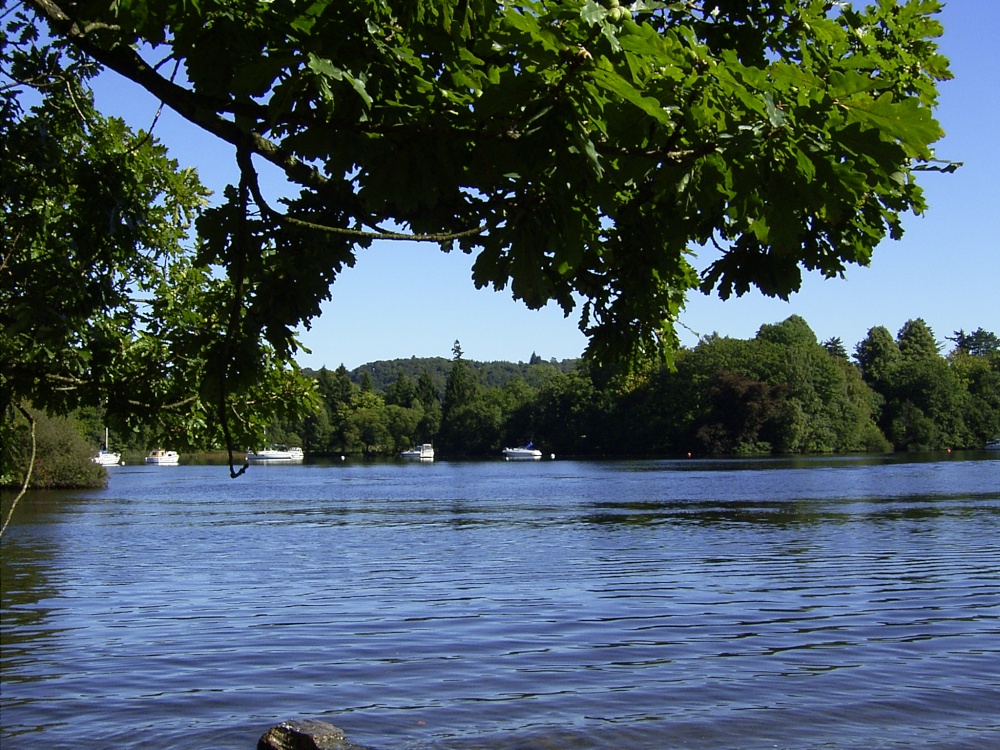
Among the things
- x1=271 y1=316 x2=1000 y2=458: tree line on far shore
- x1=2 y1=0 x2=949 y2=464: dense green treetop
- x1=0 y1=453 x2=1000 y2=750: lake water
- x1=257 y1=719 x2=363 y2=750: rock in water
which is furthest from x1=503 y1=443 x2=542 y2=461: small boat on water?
x1=2 y1=0 x2=949 y2=464: dense green treetop

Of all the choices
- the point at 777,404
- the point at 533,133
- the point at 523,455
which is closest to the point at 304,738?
the point at 533,133

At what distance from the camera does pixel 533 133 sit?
3.65m

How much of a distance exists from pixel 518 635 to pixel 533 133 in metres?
12.1

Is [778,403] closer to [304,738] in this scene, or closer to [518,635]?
[518,635]

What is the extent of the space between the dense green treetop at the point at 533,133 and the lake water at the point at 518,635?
532 cm

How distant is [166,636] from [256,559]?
11.3m

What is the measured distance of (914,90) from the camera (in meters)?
6.55

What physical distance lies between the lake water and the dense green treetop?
5.32 metres

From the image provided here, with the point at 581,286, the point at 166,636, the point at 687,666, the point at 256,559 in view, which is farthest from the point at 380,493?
the point at 581,286

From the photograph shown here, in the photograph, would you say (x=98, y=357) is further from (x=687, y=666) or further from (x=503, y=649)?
(x=687, y=666)

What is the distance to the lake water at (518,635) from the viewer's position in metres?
10.2

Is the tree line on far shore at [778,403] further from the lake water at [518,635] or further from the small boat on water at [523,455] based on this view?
the lake water at [518,635]

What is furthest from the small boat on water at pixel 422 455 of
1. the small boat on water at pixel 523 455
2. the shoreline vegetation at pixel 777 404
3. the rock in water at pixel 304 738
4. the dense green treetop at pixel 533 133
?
the dense green treetop at pixel 533 133

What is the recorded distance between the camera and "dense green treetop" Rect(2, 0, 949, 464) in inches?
138
